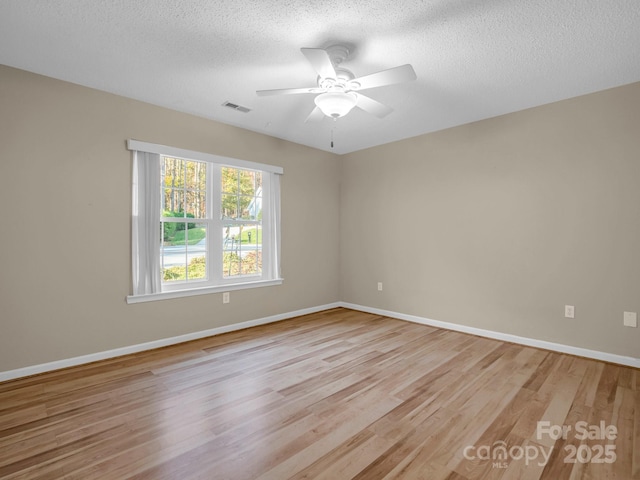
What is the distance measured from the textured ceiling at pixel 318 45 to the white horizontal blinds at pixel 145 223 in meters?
0.66

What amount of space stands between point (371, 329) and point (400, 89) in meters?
2.74

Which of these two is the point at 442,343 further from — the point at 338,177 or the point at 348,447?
the point at 338,177

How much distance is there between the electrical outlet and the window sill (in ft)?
12.0

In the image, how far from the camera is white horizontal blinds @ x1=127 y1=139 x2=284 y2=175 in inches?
128

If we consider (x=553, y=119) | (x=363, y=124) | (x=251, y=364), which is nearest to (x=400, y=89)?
(x=363, y=124)

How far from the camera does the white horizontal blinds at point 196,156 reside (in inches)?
128

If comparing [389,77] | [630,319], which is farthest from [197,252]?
[630,319]

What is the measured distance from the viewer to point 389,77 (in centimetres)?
217

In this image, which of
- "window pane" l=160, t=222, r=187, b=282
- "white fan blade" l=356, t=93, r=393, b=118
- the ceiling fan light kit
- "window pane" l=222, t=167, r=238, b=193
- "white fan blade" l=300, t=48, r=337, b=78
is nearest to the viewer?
"white fan blade" l=300, t=48, r=337, b=78

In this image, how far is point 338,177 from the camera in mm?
5332

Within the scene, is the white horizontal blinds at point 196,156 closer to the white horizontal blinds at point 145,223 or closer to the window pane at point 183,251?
the white horizontal blinds at point 145,223

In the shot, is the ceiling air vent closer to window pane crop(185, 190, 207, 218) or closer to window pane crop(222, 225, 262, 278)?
window pane crop(185, 190, 207, 218)

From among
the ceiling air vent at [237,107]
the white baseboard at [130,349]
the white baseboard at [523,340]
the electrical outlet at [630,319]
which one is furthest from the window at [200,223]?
the electrical outlet at [630,319]

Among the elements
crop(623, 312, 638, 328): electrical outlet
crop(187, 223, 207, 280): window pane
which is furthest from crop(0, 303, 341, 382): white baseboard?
crop(623, 312, 638, 328): electrical outlet
